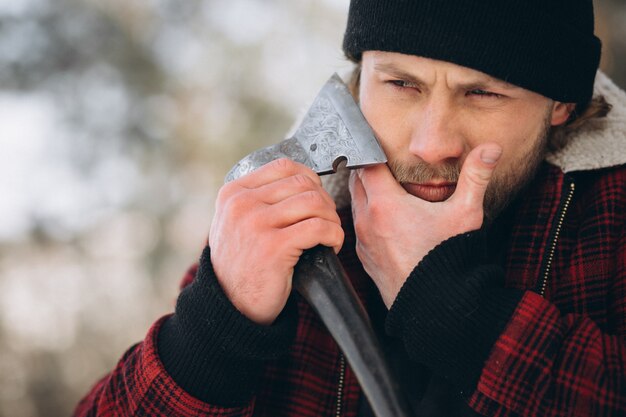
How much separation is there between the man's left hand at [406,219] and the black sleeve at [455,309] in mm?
77

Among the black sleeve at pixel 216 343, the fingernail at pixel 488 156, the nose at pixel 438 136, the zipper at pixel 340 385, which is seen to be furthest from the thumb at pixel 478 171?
the zipper at pixel 340 385

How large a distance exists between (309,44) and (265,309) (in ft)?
18.2

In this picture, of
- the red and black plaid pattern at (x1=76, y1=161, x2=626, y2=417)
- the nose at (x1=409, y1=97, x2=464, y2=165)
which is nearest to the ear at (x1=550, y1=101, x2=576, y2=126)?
the red and black plaid pattern at (x1=76, y1=161, x2=626, y2=417)

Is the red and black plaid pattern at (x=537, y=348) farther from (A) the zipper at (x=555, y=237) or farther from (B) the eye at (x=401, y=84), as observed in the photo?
(B) the eye at (x=401, y=84)

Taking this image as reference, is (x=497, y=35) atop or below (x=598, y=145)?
atop

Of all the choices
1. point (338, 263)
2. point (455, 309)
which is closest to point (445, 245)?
point (455, 309)

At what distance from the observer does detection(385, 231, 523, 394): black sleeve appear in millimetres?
1363

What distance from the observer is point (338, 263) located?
1416mm

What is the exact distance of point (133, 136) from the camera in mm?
6137

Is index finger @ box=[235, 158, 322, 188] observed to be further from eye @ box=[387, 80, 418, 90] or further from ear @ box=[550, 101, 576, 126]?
ear @ box=[550, 101, 576, 126]

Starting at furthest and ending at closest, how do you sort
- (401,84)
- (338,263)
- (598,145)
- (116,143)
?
1. (116,143)
2. (598,145)
3. (401,84)
4. (338,263)

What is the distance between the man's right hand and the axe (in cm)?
6

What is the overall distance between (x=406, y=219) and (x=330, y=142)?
1.13ft

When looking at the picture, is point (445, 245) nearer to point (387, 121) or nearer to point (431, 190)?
point (431, 190)
